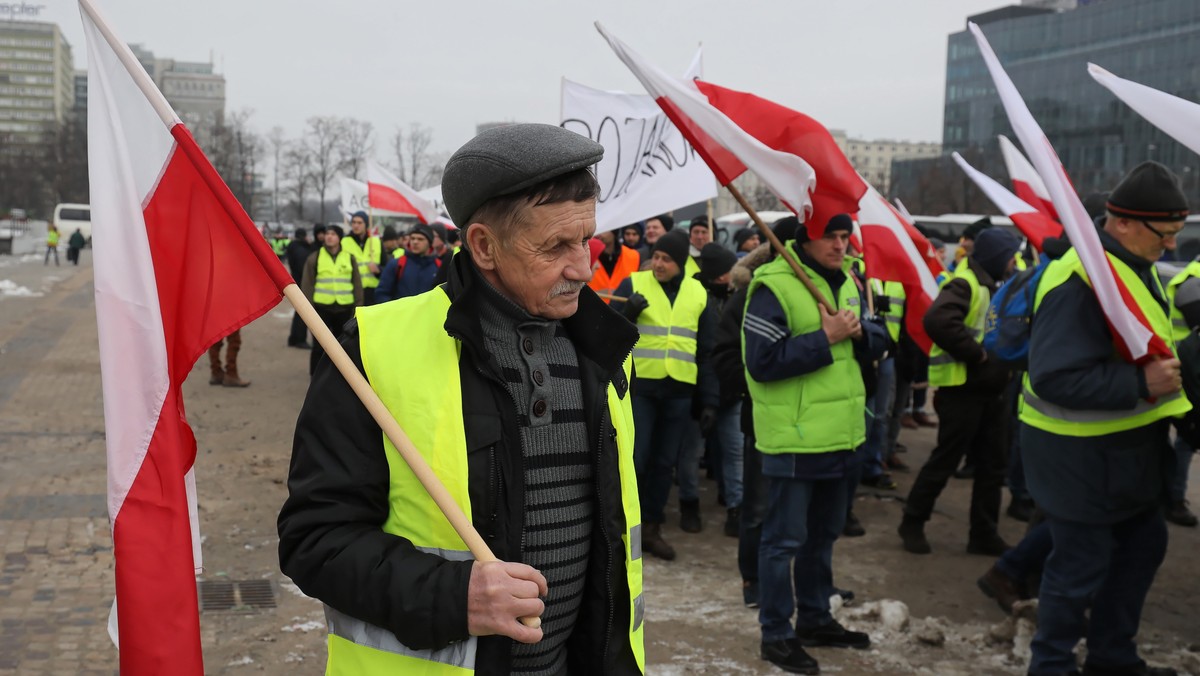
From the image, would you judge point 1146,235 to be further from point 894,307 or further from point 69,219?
point 69,219

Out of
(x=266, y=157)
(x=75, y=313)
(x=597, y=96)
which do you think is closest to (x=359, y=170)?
(x=266, y=157)

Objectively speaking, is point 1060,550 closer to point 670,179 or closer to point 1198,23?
point 670,179

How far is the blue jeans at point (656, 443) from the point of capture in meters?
7.18

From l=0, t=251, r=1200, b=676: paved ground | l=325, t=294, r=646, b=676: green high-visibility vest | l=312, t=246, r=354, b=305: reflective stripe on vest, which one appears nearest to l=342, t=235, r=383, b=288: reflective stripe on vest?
l=312, t=246, r=354, b=305: reflective stripe on vest

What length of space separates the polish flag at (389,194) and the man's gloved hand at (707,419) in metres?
6.86

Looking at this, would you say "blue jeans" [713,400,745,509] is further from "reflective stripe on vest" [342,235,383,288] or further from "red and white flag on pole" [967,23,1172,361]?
"reflective stripe on vest" [342,235,383,288]

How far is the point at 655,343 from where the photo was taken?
23.4ft

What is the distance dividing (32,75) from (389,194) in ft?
520

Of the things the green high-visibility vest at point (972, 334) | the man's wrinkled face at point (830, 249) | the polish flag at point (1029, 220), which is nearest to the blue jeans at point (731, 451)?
the green high-visibility vest at point (972, 334)

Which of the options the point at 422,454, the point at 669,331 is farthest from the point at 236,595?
the point at 422,454

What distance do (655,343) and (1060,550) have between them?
3.12 m

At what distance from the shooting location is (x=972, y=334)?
23.6 feet

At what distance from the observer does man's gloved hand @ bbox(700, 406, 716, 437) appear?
287 inches

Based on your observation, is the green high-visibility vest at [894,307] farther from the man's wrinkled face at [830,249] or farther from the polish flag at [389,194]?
the polish flag at [389,194]
